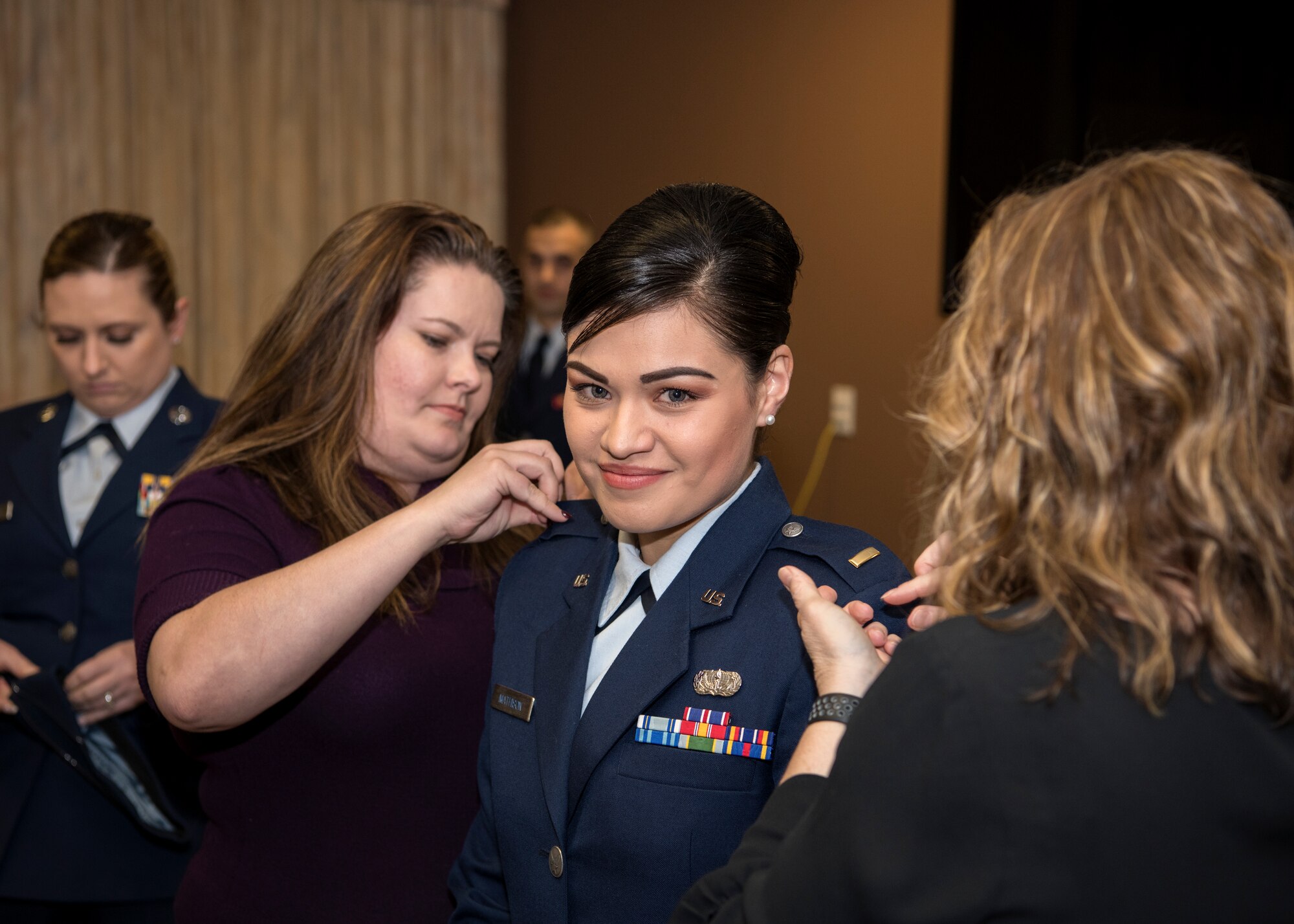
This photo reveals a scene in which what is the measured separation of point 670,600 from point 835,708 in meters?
0.30

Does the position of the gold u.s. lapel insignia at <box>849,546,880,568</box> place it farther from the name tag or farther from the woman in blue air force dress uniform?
the name tag

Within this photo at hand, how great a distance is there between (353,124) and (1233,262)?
16.8 feet

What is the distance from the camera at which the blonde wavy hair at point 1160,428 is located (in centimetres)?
78

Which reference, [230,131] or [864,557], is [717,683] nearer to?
[864,557]

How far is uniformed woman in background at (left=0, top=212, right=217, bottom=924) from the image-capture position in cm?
200

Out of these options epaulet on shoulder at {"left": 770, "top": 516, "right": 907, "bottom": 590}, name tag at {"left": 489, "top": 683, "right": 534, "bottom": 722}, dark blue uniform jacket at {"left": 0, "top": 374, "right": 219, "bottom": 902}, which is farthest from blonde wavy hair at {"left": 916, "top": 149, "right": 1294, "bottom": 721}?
dark blue uniform jacket at {"left": 0, "top": 374, "right": 219, "bottom": 902}

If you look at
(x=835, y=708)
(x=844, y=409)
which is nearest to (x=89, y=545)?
(x=835, y=708)

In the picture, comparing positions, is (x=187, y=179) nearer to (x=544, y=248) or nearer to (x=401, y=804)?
(x=544, y=248)

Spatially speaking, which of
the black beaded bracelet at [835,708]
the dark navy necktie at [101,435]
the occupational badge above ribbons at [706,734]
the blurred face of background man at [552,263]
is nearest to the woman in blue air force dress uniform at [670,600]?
the occupational badge above ribbons at [706,734]

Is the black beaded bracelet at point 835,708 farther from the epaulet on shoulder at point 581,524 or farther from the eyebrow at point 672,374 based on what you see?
the epaulet on shoulder at point 581,524

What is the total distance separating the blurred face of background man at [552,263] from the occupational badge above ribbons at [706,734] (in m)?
3.23

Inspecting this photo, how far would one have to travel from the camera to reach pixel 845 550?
49.1 inches

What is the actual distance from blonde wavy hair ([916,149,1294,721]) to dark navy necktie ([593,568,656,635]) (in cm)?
54

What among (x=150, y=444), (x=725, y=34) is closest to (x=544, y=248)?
(x=725, y=34)
